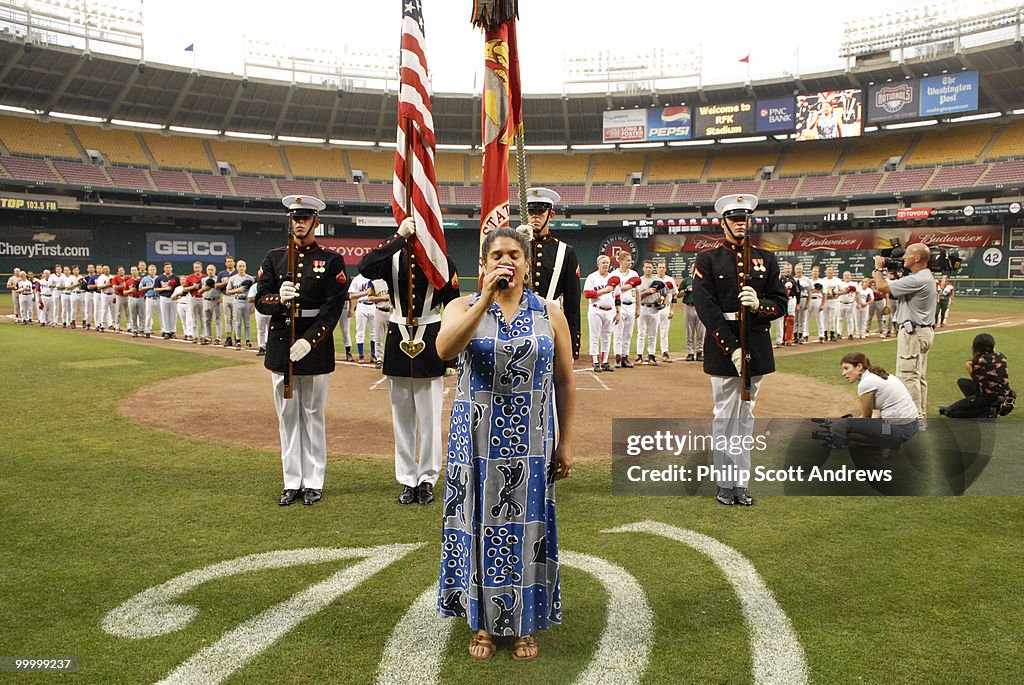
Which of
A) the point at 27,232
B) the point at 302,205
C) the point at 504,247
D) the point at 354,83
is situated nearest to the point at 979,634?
the point at 504,247

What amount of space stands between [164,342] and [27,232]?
26.2m

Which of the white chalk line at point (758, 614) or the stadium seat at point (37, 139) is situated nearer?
the white chalk line at point (758, 614)

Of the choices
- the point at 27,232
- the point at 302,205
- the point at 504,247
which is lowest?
the point at 504,247

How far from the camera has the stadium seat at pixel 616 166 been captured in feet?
157

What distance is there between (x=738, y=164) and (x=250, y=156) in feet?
107

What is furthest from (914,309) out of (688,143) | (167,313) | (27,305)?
(688,143)

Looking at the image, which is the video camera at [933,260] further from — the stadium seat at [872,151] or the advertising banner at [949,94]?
the stadium seat at [872,151]

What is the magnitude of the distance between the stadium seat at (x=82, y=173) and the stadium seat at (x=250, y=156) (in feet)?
23.0

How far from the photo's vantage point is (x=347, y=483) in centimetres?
601

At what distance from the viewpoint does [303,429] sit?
563 cm

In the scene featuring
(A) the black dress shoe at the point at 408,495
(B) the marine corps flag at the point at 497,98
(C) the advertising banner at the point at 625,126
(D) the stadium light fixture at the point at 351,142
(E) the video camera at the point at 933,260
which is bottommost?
(A) the black dress shoe at the point at 408,495

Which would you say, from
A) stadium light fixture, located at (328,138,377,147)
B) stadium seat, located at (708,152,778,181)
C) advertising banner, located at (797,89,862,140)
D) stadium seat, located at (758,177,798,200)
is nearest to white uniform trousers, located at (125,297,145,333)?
stadium light fixture, located at (328,138,377,147)

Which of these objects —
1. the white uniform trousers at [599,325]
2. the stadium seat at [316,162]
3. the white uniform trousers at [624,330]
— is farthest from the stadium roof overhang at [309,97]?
the white uniform trousers at [599,325]

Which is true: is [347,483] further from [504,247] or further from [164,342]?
[164,342]
